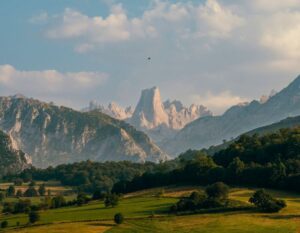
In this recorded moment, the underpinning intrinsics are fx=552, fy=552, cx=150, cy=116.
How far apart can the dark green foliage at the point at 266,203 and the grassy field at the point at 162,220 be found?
6.00 feet

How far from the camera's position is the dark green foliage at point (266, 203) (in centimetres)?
12188

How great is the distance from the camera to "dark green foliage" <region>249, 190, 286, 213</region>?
122 m

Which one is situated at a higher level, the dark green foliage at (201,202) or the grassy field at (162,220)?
the dark green foliage at (201,202)

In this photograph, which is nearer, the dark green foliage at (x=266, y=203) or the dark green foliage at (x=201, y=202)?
the dark green foliage at (x=266, y=203)

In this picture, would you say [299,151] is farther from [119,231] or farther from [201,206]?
[119,231]

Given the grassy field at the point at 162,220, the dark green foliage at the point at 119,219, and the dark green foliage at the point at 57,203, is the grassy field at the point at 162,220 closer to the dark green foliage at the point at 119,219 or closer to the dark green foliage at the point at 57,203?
the dark green foliage at the point at 119,219

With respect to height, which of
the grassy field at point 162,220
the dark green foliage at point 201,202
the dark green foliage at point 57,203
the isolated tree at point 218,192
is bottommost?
the grassy field at point 162,220

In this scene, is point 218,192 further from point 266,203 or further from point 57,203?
point 57,203

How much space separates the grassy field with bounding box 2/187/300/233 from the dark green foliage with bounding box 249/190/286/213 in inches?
72.0

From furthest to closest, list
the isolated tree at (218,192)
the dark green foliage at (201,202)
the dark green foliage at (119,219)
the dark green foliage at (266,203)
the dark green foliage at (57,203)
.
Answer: the dark green foliage at (57,203), the isolated tree at (218,192), the dark green foliage at (201,202), the dark green foliage at (266,203), the dark green foliage at (119,219)

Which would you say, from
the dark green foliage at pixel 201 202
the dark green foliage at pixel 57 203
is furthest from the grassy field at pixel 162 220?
the dark green foliage at pixel 57 203

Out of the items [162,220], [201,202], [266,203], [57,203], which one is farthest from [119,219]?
[57,203]

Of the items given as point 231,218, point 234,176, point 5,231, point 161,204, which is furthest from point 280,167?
point 5,231

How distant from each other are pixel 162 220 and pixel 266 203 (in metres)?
23.8
